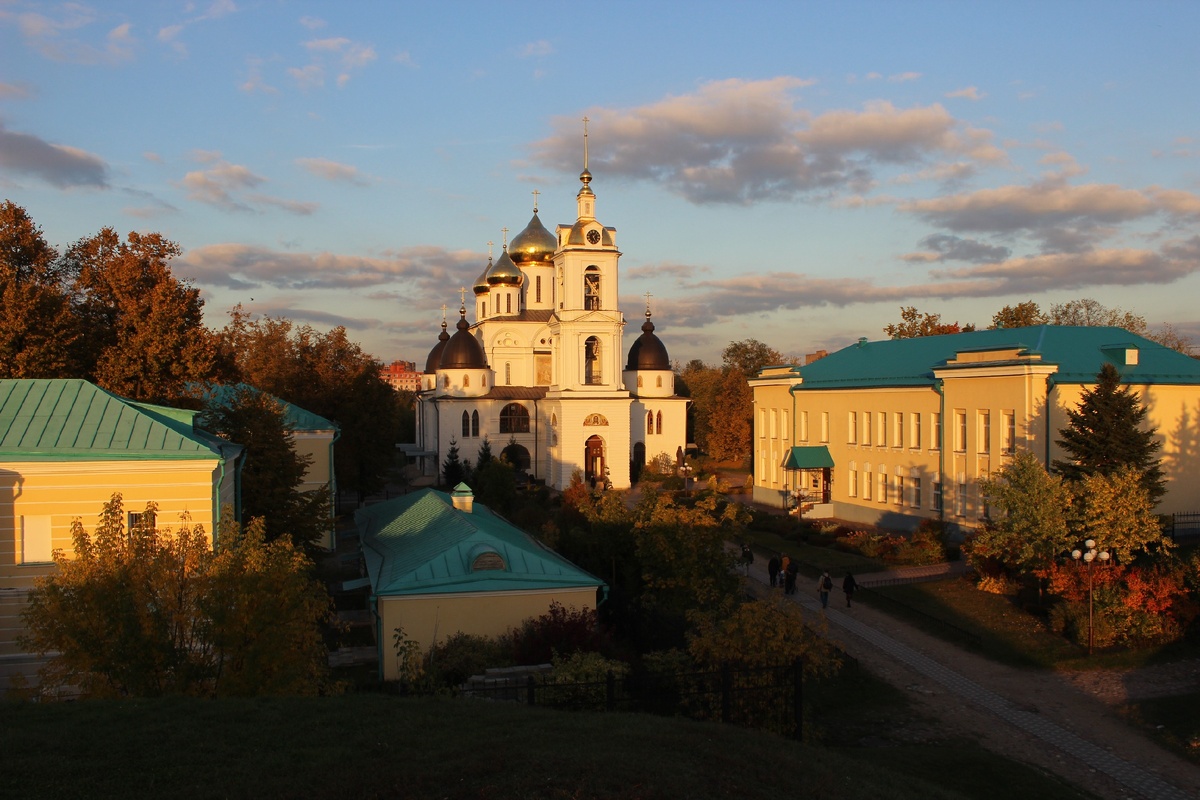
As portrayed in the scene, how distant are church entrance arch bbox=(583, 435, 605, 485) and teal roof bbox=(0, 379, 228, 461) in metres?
33.1

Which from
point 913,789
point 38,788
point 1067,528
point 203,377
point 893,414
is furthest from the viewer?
point 893,414

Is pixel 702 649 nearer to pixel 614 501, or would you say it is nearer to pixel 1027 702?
pixel 1027 702

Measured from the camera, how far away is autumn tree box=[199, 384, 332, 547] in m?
22.0

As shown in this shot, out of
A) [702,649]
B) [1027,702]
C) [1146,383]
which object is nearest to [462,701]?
[702,649]

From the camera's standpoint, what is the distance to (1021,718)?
16.0m

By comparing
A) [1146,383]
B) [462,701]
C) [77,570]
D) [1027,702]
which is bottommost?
[1027,702]

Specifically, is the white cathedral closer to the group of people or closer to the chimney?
the group of people

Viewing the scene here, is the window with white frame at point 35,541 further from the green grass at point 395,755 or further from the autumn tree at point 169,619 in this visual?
the green grass at point 395,755

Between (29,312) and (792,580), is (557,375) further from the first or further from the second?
(29,312)

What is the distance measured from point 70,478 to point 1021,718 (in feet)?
55.2

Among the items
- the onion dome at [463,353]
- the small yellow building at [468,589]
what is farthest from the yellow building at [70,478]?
the onion dome at [463,353]

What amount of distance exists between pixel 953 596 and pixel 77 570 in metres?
20.5

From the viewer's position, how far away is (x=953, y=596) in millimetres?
24188

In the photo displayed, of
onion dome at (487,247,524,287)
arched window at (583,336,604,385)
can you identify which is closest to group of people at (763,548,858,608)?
arched window at (583,336,604,385)
